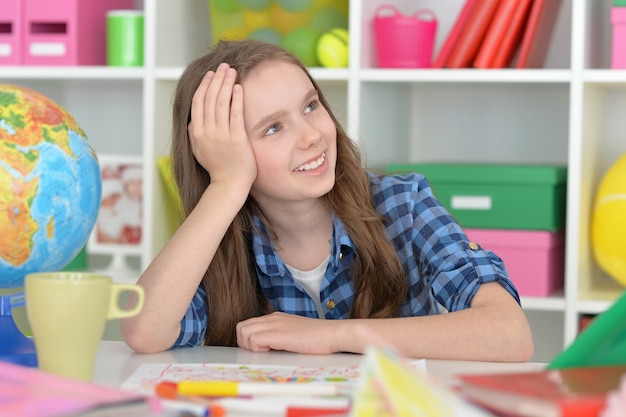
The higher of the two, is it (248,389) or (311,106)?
(311,106)

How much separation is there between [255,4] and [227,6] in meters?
0.07

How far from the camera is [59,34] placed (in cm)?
238

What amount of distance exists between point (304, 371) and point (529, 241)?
1216mm

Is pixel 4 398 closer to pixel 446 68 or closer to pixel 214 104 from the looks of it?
pixel 214 104

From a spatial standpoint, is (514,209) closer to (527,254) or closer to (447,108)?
(527,254)

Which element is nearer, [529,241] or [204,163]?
[204,163]

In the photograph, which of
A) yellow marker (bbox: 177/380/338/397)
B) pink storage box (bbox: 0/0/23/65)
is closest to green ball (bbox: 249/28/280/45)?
pink storage box (bbox: 0/0/23/65)

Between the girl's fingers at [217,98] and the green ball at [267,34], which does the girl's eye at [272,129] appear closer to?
the girl's fingers at [217,98]

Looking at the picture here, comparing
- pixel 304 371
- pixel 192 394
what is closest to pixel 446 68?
pixel 304 371

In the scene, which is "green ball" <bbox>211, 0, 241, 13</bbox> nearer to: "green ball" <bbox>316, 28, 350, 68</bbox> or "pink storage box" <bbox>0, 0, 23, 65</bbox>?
"green ball" <bbox>316, 28, 350, 68</bbox>

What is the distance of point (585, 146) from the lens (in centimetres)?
213

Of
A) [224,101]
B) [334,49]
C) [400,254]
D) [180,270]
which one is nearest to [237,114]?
[224,101]

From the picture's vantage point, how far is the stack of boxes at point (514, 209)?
214cm

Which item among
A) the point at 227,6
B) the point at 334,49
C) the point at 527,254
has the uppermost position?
the point at 227,6
